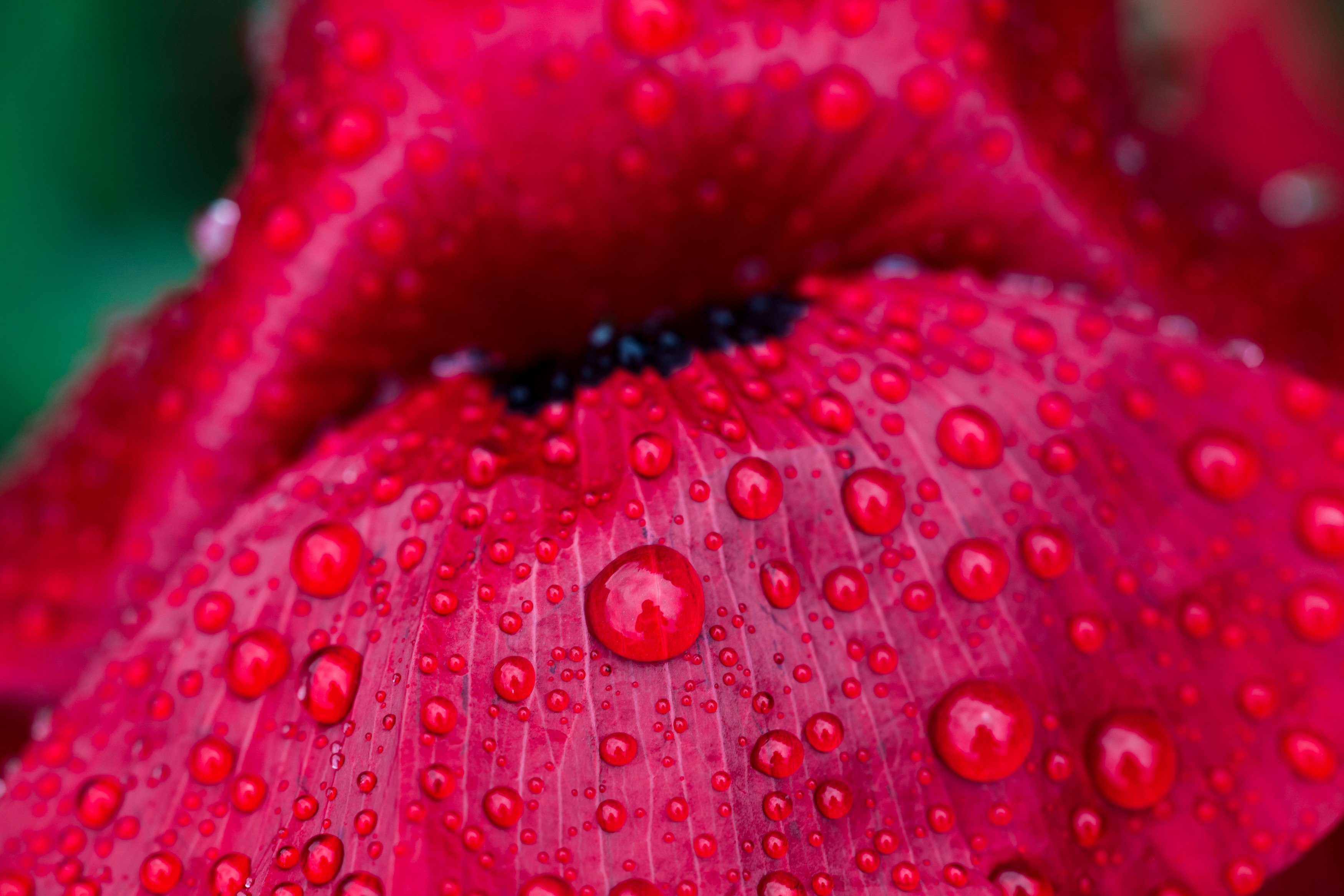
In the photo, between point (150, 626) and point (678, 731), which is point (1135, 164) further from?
point (150, 626)

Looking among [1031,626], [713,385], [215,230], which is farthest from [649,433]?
[215,230]

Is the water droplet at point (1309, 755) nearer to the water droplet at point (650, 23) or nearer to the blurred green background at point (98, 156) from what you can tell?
the water droplet at point (650, 23)

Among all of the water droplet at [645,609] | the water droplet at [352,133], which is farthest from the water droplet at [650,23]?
the water droplet at [645,609]

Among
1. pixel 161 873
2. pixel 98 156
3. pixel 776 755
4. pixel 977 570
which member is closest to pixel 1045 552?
pixel 977 570

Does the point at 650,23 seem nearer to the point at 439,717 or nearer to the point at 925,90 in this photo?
the point at 925,90

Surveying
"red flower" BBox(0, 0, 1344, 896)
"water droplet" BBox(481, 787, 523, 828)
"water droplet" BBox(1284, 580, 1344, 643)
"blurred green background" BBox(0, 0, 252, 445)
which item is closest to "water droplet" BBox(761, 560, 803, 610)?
"red flower" BBox(0, 0, 1344, 896)

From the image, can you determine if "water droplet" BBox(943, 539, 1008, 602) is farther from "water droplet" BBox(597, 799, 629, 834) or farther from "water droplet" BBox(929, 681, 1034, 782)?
"water droplet" BBox(597, 799, 629, 834)
